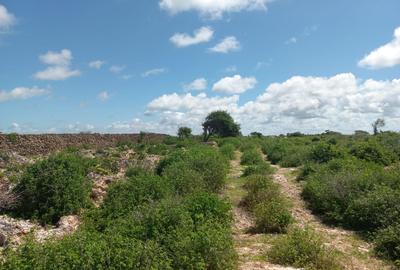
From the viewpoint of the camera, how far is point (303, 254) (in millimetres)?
7027

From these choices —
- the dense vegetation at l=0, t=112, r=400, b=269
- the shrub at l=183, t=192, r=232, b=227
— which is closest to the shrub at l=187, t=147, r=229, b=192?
the dense vegetation at l=0, t=112, r=400, b=269

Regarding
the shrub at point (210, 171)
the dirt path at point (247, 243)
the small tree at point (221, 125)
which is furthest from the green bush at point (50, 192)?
the small tree at point (221, 125)

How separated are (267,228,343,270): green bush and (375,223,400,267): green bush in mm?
1191

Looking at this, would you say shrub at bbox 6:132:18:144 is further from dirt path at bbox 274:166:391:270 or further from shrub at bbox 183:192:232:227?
shrub at bbox 183:192:232:227

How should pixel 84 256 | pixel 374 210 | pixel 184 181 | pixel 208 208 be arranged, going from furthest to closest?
pixel 184 181, pixel 374 210, pixel 208 208, pixel 84 256

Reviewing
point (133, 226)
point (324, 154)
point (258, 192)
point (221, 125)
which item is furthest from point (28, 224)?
point (221, 125)

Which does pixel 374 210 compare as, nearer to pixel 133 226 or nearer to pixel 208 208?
pixel 208 208

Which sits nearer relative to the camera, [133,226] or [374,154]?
[133,226]

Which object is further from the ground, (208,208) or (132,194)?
(132,194)

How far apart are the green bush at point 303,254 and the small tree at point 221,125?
51.3m

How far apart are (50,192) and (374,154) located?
14144mm

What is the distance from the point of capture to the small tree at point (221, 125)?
194 feet

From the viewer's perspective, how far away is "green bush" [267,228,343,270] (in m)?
6.87

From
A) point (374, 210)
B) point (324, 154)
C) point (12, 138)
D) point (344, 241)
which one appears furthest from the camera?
point (12, 138)
